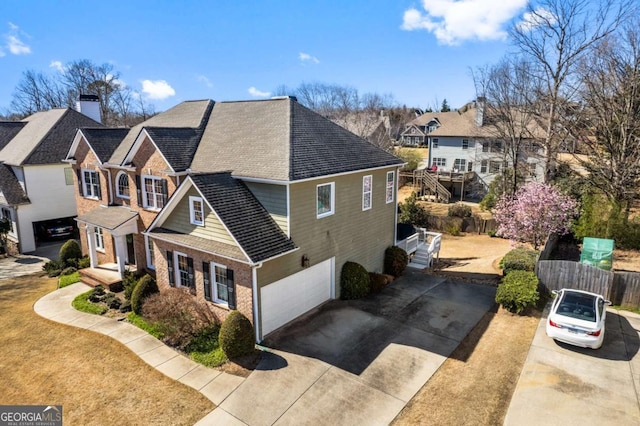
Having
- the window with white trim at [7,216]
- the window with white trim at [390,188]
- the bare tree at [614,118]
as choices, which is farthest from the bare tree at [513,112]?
the window with white trim at [7,216]

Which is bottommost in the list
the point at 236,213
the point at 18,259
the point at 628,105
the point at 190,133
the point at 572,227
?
the point at 18,259

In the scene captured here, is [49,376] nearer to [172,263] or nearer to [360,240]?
[172,263]

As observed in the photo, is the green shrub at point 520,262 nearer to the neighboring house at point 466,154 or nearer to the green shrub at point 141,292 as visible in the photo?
the green shrub at point 141,292

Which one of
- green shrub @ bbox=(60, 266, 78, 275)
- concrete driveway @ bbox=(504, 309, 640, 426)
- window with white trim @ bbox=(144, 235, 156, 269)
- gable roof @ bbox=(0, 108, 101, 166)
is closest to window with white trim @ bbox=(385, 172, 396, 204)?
concrete driveway @ bbox=(504, 309, 640, 426)

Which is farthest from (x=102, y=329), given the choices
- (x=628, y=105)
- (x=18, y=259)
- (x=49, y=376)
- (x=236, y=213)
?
(x=628, y=105)

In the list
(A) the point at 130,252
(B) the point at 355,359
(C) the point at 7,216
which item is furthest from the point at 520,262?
(C) the point at 7,216

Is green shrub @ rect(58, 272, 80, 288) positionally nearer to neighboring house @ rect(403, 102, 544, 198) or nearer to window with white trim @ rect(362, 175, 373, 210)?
window with white trim @ rect(362, 175, 373, 210)
